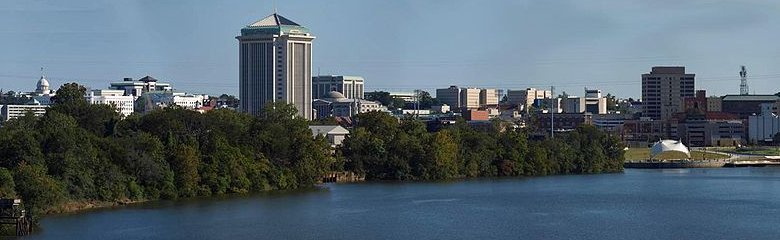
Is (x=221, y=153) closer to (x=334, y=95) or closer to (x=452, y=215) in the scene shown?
(x=452, y=215)

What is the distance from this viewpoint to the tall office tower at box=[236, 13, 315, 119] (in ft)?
416

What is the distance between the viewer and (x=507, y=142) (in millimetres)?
64000

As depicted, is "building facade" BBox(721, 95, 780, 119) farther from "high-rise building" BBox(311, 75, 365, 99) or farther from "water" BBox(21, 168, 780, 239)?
"water" BBox(21, 168, 780, 239)

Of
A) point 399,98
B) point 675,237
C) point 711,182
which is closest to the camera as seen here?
point 675,237

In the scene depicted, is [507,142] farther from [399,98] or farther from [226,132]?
[399,98]

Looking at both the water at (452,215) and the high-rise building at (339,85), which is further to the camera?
the high-rise building at (339,85)

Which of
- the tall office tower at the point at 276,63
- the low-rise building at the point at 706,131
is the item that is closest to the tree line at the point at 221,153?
the low-rise building at the point at 706,131

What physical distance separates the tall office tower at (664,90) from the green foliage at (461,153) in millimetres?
72506

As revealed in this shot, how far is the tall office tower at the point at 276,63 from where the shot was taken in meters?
127

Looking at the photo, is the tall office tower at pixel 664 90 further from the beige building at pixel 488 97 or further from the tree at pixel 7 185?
the tree at pixel 7 185

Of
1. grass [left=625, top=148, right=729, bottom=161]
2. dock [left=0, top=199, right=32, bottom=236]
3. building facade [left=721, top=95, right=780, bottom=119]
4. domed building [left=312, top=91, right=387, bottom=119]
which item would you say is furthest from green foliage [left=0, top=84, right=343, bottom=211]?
building facade [left=721, top=95, right=780, bottom=119]

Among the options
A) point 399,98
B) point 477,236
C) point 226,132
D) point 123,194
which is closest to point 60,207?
point 123,194

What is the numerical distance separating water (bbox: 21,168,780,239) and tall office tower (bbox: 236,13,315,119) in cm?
7507

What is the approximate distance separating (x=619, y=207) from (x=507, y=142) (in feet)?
74.5
